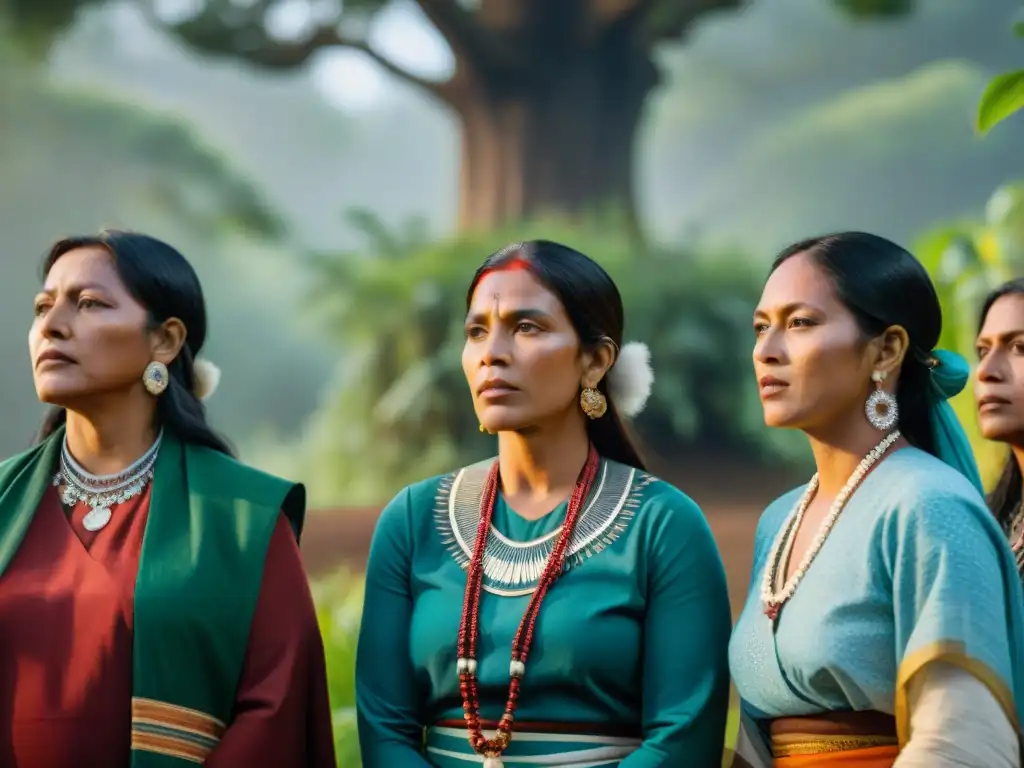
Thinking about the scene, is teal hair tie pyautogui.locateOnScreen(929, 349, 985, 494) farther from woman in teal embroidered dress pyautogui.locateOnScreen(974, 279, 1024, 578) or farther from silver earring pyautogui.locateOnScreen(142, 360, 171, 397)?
silver earring pyautogui.locateOnScreen(142, 360, 171, 397)

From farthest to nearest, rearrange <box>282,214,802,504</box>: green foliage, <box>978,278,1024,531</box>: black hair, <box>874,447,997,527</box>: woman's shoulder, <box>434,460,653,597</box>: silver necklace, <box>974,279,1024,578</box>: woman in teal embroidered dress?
<box>282,214,802,504</box>: green foliage, <box>978,278,1024,531</box>: black hair, <box>974,279,1024,578</box>: woman in teal embroidered dress, <box>434,460,653,597</box>: silver necklace, <box>874,447,997,527</box>: woman's shoulder

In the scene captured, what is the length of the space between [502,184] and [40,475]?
7299mm

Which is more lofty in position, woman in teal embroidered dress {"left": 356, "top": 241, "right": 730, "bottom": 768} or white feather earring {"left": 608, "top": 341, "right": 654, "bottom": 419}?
white feather earring {"left": 608, "top": 341, "right": 654, "bottom": 419}

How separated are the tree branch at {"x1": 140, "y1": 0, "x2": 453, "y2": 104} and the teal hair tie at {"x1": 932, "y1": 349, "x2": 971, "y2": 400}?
26.3 ft

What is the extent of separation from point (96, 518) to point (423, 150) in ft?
25.6

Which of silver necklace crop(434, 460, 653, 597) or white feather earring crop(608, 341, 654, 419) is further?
white feather earring crop(608, 341, 654, 419)

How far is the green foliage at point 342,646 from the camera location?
5.05 m

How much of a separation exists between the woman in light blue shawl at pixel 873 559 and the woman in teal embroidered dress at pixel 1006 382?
56 cm

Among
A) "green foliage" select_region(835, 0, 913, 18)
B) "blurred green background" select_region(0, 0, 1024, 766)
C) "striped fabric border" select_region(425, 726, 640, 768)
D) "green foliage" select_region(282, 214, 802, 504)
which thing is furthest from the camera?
"green foliage" select_region(835, 0, 913, 18)

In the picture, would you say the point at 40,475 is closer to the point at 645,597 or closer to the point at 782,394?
the point at 645,597

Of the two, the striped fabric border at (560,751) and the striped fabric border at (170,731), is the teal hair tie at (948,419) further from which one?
the striped fabric border at (170,731)

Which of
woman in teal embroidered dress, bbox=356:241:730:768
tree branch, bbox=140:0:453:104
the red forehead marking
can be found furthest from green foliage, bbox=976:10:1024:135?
tree branch, bbox=140:0:453:104

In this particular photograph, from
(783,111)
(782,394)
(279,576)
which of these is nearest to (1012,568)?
(782,394)

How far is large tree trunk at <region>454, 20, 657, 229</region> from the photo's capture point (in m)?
10.1
